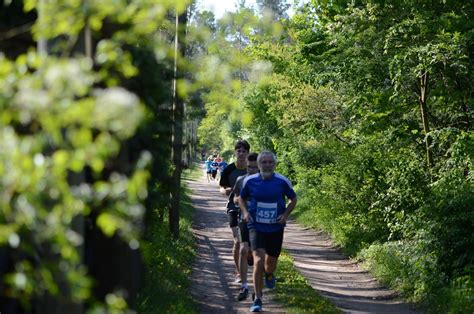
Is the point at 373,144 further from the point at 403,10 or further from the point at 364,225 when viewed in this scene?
the point at 403,10

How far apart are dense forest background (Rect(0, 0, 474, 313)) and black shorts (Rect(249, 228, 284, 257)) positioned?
44.9 inches

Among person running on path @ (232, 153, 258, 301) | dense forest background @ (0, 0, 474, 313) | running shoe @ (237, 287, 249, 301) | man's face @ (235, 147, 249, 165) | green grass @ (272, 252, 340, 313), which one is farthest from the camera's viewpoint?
man's face @ (235, 147, 249, 165)

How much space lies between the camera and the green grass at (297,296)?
10320mm

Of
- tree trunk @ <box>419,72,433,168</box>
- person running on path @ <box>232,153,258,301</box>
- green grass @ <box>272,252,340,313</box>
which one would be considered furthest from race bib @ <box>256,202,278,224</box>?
tree trunk @ <box>419,72,433,168</box>

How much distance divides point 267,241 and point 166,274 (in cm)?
280

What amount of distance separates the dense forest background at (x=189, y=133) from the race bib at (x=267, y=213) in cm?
106

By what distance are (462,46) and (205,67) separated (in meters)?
11.3

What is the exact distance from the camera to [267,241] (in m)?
9.84

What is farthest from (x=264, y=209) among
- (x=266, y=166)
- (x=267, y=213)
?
(x=266, y=166)

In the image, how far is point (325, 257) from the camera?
18.0 metres

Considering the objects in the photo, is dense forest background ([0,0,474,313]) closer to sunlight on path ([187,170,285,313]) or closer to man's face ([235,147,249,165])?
sunlight on path ([187,170,285,313])

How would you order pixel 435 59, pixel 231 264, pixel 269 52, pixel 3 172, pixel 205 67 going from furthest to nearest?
pixel 269 52, pixel 231 264, pixel 435 59, pixel 205 67, pixel 3 172

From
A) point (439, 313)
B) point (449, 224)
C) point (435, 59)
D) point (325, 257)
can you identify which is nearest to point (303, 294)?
point (439, 313)

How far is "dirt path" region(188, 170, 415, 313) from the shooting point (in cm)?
1166
